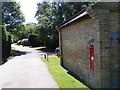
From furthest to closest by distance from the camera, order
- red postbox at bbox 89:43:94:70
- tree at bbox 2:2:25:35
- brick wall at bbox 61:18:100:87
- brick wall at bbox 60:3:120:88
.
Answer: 1. tree at bbox 2:2:25:35
2. red postbox at bbox 89:43:94:70
3. brick wall at bbox 61:18:100:87
4. brick wall at bbox 60:3:120:88

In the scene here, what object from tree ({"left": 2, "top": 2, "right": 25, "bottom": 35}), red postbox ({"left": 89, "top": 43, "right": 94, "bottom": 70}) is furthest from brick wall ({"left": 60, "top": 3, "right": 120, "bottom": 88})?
tree ({"left": 2, "top": 2, "right": 25, "bottom": 35})

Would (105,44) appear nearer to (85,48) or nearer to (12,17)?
(85,48)

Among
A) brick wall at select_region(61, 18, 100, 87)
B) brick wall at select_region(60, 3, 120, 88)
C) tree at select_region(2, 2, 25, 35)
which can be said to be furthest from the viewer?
tree at select_region(2, 2, 25, 35)

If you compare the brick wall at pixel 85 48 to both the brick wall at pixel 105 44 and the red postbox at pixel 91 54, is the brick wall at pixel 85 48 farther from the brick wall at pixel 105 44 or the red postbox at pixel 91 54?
the red postbox at pixel 91 54

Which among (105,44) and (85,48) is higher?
(105,44)

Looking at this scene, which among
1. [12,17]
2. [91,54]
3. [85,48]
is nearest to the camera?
[91,54]

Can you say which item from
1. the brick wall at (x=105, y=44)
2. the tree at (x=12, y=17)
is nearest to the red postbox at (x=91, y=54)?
the brick wall at (x=105, y=44)

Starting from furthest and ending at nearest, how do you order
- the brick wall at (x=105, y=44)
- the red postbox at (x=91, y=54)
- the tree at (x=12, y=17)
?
1. the tree at (x=12, y=17)
2. the red postbox at (x=91, y=54)
3. the brick wall at (x=105, y=44)

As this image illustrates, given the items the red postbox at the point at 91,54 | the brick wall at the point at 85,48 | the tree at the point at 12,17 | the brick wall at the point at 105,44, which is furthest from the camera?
the tree at the point at 12,17

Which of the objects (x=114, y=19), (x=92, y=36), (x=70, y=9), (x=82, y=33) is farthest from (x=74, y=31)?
(x=70, y=9)

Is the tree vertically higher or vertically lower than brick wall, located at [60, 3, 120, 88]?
higher

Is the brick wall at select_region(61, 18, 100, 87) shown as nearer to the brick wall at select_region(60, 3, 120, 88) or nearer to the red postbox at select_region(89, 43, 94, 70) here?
the brick wall at select_region(60, 3, 120, 88)

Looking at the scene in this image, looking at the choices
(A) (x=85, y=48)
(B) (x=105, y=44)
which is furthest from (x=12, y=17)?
(B) (x=105, y=44)

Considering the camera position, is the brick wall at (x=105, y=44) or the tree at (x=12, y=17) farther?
the tree at (x=12, y=17)
